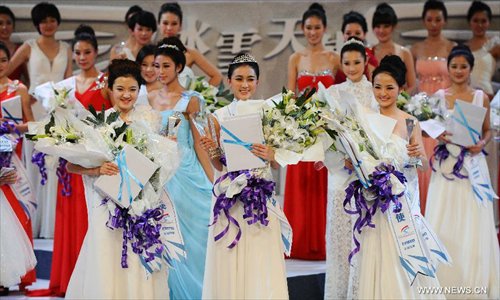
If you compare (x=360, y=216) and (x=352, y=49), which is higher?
(x=352, y=49)

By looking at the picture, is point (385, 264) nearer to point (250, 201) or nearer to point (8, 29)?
point (250, 201)

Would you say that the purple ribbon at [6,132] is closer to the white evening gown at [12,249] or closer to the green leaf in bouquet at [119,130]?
the white evening gown at [12,249]

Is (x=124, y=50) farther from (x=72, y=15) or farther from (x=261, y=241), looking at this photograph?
(x=261, y=241)

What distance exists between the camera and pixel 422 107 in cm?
709

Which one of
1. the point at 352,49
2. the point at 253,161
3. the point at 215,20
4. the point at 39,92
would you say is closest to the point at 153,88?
the point at 39,92

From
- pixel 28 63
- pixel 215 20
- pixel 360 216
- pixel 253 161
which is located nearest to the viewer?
pixel 253 161

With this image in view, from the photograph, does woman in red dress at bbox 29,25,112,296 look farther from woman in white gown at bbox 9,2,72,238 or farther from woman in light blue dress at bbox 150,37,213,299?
woman in white gown at bbox 9,2,72,238

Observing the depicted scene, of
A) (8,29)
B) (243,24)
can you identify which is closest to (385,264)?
(243,24)

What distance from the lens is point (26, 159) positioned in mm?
8719

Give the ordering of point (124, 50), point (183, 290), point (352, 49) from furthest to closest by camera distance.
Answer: point (124, 50) → point (352, 49) → point (183, 290)

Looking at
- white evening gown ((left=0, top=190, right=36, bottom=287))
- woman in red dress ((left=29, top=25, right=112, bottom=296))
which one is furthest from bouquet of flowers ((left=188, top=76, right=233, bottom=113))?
white evening gown ((left=0, top=190, right=36, bottom=287))

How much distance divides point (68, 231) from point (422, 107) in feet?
8.67

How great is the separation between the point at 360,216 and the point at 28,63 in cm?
414

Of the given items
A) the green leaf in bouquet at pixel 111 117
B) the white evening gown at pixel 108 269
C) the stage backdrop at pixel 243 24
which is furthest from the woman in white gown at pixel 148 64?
the stage backdrop at pixel 243 24
